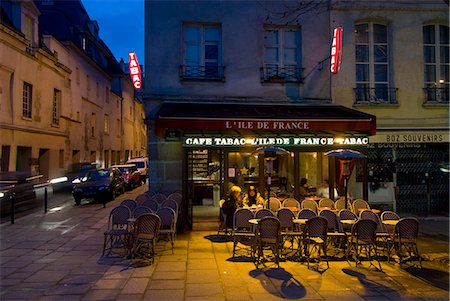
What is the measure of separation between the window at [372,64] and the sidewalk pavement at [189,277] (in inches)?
278

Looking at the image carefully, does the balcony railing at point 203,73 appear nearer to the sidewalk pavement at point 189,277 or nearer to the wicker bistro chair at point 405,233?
the sidewalk pavement at point 189,277

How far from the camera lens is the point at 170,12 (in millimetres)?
12359

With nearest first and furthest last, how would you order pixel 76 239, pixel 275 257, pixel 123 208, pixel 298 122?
1. pixel 275 257
2. pixel 123 208
3. pixel 76 239
4. pixel 298 122

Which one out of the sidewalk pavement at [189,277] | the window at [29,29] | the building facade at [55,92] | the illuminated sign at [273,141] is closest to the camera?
the sidewalk pavement at [189,277]

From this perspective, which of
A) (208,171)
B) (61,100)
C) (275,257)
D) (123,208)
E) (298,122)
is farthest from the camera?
(61,100)

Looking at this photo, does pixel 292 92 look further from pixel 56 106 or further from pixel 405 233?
pixel 56 106

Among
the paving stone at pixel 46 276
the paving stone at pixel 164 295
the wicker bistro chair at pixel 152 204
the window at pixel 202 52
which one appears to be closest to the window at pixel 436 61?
the window at pixel 202 52

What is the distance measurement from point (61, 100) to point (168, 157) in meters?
18.1

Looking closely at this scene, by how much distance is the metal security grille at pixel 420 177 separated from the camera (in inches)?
540

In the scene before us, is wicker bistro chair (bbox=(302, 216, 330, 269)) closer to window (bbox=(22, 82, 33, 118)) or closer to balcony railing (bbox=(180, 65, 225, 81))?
balcony railing (bbox=(180, 65, 225, 81))

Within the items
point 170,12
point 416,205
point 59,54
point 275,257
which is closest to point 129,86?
point 59,54

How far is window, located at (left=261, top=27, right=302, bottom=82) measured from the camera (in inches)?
509

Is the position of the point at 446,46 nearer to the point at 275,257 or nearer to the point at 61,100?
the point at 275,257

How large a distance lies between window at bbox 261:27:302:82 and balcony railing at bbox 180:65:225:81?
149 cm
